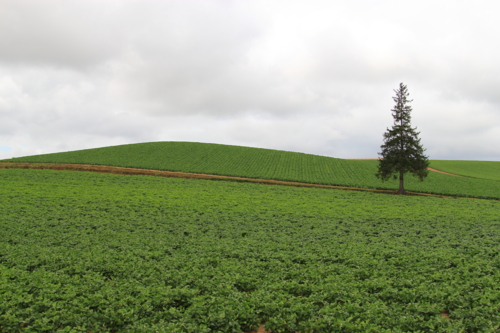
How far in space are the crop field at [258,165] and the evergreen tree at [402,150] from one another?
4.09 meters

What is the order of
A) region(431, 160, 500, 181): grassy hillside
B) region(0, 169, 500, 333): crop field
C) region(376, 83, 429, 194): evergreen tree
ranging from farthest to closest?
region(431, 160, 500, 181): grassy hillside < region(376, 83, 429, 194): evergreen tree < region(0, 169, 500, 333): crop field

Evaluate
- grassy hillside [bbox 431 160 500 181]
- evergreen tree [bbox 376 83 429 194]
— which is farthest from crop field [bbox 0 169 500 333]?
grassy hillside [bbox 431 160 500 181]

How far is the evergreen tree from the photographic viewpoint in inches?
1618

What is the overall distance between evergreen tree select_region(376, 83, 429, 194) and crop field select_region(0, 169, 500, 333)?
59.6ft

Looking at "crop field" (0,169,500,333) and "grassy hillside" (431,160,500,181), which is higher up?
"grassy hillside" (431,160,500,181)

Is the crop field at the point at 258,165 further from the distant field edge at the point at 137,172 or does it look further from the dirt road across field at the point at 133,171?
the dirt road across field at the point at 133,171

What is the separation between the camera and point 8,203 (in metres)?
22.3

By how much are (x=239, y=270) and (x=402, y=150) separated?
36878mm

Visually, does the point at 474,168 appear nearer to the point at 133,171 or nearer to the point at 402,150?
the point at 402,150

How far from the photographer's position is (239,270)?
1112cm

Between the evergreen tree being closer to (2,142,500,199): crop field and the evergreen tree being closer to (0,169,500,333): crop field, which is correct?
(2,142,500,199): crop field

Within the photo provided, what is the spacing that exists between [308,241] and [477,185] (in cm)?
4606

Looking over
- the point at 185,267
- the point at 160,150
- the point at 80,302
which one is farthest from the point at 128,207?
the point at 160,150

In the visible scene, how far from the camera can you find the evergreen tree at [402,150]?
135 feet
